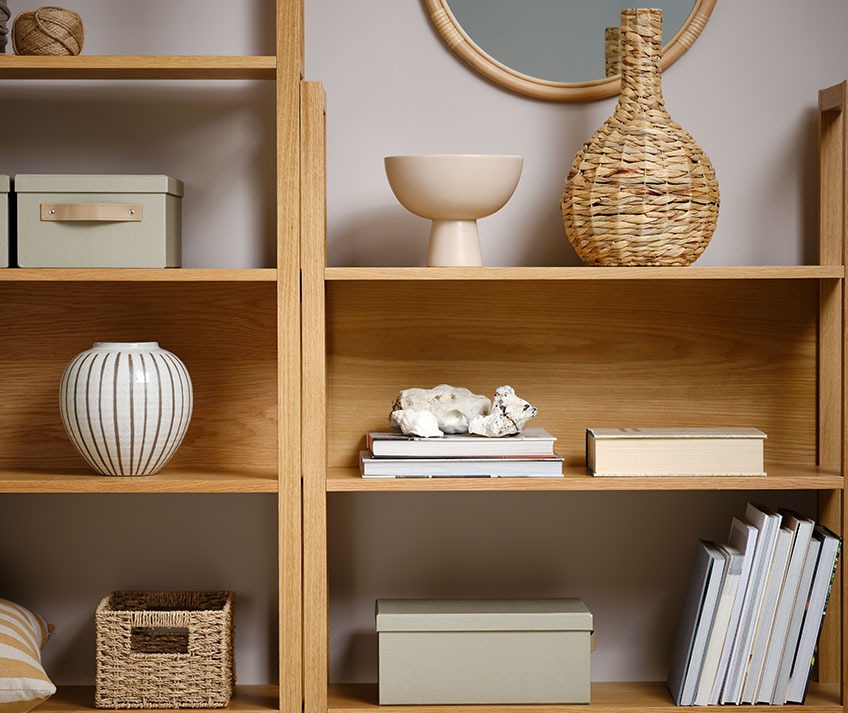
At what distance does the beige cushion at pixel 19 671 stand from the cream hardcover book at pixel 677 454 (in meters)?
0.95

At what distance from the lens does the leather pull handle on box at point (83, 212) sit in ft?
5.32

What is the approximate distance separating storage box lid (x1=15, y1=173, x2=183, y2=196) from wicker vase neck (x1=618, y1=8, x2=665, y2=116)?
2.60 feet

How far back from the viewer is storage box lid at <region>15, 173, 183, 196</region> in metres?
1.63

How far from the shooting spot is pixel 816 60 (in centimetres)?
189

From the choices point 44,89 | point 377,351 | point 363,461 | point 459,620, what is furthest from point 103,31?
point 459,620

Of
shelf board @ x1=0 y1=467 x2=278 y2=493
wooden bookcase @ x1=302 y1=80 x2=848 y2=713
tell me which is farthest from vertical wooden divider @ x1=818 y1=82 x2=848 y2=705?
shelf board @ x1=0 y1=467 x2=278 y2=493

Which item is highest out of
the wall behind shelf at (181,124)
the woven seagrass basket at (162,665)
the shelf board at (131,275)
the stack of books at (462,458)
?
the wall behind shelf at (181,124)

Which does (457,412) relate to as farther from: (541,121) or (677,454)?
(541,121)

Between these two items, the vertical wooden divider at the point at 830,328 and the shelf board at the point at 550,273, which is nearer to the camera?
the shelf board at the point at 550,273

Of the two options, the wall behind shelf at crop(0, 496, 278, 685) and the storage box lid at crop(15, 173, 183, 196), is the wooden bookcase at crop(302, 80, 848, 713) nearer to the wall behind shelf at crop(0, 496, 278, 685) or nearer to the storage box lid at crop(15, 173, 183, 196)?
the wall behind shelf at crop(0, 496, 278, 685)

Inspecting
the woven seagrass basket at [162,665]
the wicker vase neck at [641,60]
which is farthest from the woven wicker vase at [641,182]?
the woven seagrass basket at [162,665]

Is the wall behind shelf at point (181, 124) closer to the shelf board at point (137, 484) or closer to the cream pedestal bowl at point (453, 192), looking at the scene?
the cream pedestal bowl at point (453, 192)

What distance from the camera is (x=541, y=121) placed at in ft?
6.20

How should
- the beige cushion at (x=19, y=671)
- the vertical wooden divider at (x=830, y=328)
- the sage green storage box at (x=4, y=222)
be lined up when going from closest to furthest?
the beige cushion at (x=19, y=671)
the sage green storage box at (x=4, y=222)
the vertical wooden divider at (x=830, y=328)
